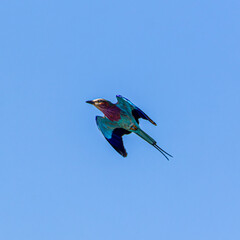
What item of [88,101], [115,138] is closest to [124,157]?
[115,138]

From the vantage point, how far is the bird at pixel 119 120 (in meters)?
18.5

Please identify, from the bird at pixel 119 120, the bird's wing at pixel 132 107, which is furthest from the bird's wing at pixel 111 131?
the bird's wing at pixel 132 107

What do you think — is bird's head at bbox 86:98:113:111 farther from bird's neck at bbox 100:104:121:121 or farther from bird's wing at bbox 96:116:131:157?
bird's wing at bbox 96:116:131:157

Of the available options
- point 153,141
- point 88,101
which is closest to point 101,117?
point 88,101

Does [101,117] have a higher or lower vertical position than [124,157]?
higher

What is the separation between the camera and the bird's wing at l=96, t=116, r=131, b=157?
19.7 m

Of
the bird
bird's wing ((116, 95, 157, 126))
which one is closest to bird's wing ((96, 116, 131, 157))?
the bird

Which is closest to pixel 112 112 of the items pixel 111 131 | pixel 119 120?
pixel 119 120

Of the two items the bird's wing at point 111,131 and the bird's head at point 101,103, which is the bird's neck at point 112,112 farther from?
the bird's wing at point 111,131

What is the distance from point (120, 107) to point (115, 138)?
1.46m

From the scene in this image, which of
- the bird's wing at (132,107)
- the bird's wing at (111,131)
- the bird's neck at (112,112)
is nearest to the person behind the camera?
the bird's wing at (132,107)

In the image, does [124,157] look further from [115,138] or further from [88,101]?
[88,101]

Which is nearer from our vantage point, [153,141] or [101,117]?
[153,141]

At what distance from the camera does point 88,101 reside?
19484 millimetres
